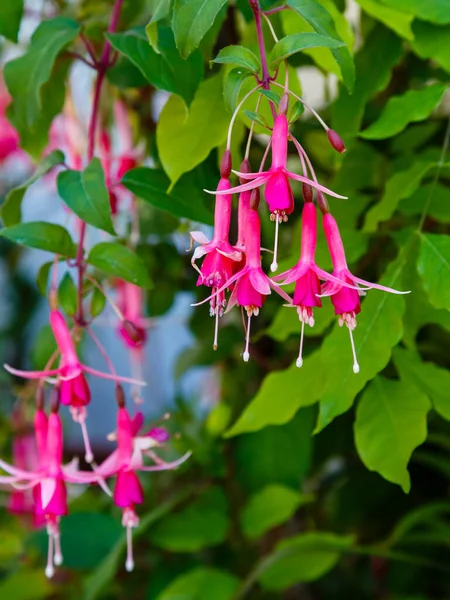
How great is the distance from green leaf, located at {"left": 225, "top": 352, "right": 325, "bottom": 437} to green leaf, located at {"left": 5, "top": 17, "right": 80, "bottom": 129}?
0.21m

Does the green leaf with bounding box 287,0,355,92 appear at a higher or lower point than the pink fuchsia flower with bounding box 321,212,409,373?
higher

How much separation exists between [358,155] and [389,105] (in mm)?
89

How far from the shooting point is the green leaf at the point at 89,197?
14.2 inches

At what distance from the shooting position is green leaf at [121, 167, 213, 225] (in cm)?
39

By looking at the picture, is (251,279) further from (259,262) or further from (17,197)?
(17,197)

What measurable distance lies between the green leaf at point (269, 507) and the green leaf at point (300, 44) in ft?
1.23

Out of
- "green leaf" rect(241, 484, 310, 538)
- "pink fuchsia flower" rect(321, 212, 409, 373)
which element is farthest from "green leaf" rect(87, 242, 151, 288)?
"green leaf" rect(241, 484, 310, 538)

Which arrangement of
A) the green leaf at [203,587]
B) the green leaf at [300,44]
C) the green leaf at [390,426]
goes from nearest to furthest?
1. the green leaf at [300,44]
2. the green leaf at [390,426]
3. the green leaf at [203,587]

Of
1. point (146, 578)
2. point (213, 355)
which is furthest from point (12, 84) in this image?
point (146, 578)

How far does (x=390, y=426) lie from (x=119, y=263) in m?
0.17

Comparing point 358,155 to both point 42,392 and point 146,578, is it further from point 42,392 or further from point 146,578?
point 146,578

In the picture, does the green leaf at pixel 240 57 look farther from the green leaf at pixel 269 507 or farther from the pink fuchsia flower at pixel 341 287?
the green leaf at pixel 269 507

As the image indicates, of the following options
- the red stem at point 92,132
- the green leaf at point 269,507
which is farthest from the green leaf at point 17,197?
the green leaf at point 269,507

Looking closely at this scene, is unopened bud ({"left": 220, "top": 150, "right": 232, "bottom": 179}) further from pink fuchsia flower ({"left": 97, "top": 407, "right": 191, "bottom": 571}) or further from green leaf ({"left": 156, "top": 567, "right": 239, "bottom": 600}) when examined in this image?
green leaf ({"left": 156, "top": 567, "right": 239, "bottom": 600})
